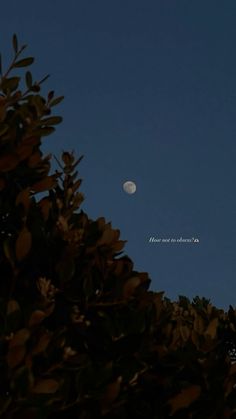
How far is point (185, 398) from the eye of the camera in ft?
18.1

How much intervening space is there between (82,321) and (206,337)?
157 cm

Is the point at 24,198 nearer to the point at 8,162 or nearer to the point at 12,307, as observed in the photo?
the point at 8,162

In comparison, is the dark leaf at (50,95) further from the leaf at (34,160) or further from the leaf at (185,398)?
the leaf at (185,398)

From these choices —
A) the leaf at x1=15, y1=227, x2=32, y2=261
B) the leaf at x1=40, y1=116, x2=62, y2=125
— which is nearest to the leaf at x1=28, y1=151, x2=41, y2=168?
the leaf at x1=40, y1=116, x2=62, y2=125

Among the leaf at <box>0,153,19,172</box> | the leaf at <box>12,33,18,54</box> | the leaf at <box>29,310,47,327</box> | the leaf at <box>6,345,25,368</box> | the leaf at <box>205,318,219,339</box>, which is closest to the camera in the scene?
the leaf at <box>6,345,25,368</box>

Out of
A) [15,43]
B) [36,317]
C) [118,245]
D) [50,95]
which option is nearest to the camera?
[36,317]

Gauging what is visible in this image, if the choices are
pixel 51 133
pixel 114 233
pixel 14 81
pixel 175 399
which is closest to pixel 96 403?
pixel 175 399

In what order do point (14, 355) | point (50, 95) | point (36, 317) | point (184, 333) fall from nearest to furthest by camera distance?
point (14, 355)
point (36, 317)
point (50, 95)
point (184, 333)

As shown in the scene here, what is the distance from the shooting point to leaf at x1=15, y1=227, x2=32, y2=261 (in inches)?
187

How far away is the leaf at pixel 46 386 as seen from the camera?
4.17 metres

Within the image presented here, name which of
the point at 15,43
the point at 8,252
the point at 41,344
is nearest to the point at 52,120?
the point at 15,43

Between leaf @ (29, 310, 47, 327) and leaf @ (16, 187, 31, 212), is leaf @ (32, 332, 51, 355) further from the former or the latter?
leaf @ (16, 187, 31, 212)

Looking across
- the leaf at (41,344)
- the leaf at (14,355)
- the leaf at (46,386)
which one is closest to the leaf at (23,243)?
the leaf at (41,344)

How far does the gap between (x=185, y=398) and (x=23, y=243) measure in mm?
1933
